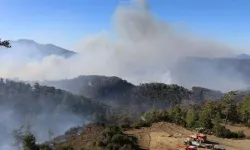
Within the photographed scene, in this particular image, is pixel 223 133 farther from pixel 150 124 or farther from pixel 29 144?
pixel 29 144

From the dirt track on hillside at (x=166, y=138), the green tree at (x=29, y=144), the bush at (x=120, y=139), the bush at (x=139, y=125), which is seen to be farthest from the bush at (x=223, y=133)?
the green tree at (x=29, y=144)

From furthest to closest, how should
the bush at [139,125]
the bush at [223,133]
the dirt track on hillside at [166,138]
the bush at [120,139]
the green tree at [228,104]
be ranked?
1. the green tree at [228,104]
2. the bush at [139,125]
3. the bush at [223,133]
4. the dirt track on hillside at [166,138]
5. the bush at [120,139]

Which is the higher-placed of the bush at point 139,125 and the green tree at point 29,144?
the bush at point 139,125

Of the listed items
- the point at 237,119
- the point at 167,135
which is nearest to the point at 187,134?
the point at 167,135

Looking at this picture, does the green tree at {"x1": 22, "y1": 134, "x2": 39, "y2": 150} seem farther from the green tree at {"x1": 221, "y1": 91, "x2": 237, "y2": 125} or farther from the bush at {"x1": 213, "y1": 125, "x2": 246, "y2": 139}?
the green tree at {"x1": 221, "y1": 91, "x2": 237, "y2": 125}

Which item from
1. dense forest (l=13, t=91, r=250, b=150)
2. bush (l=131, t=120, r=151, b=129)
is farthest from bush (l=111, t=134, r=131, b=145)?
bush (l=131, t=120, r=151, b=129)

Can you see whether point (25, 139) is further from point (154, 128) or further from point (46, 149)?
point (154, 128)

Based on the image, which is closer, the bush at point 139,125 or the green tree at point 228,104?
the bush at point 139,125

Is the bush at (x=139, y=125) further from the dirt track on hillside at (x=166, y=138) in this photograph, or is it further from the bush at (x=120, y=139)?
the bush at (x=120, y=139)
